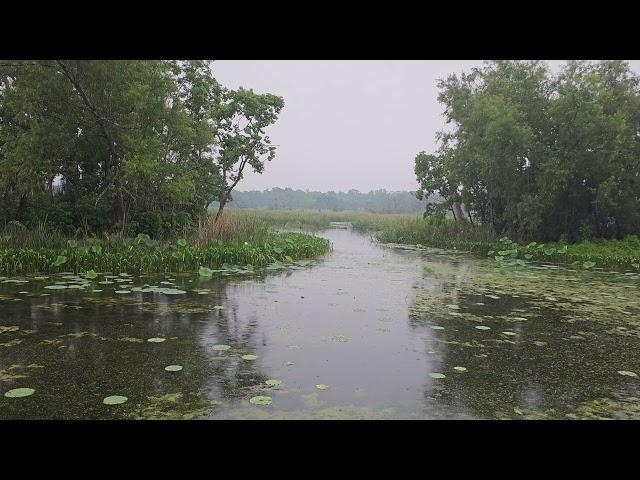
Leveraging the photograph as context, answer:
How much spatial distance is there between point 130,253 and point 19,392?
17.7 ft

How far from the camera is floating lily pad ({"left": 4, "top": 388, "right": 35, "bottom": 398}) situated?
265 centimetres

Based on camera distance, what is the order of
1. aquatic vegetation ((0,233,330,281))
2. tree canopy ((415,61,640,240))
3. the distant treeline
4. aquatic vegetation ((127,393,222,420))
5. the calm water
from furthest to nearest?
the distant treeline → tree canopy ((415,61,640,240)) → aquatic vegetation ((0,233,330,281)) → the calm water → aquatic vegetation ((127,393,222,420))

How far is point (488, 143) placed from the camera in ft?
48.4

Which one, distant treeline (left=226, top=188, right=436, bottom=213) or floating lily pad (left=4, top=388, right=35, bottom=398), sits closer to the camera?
floating lily pad (left=4, top=388, right=35, bottom=398)

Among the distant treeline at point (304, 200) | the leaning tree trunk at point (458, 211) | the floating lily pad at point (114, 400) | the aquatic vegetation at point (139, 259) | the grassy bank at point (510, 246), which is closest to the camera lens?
the floating lily pad at point (114, 400)

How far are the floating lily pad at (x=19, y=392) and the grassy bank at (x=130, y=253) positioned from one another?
15.8 ft

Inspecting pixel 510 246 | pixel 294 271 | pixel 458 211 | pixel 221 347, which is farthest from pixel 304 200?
pixel 221 347

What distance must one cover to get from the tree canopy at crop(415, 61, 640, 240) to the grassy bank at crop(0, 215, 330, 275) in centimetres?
818

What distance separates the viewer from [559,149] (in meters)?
13.4

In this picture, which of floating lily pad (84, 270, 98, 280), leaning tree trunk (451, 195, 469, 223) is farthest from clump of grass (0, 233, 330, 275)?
leaning tree trunk (451, 195, 469, 223)

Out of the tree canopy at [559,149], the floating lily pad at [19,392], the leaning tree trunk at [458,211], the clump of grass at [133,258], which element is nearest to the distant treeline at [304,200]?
the leaning tree trunk at [458,211]

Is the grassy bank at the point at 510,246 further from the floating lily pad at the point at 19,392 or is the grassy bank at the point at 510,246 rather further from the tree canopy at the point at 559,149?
the floating lily pad at the point at 19,392

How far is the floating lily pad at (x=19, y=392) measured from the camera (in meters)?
2.65

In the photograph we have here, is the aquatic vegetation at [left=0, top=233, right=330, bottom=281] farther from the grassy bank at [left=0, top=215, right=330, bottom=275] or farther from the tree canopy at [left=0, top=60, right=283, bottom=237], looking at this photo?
the tree canopy at [left=0, top=60, right=283, bottom=237]
